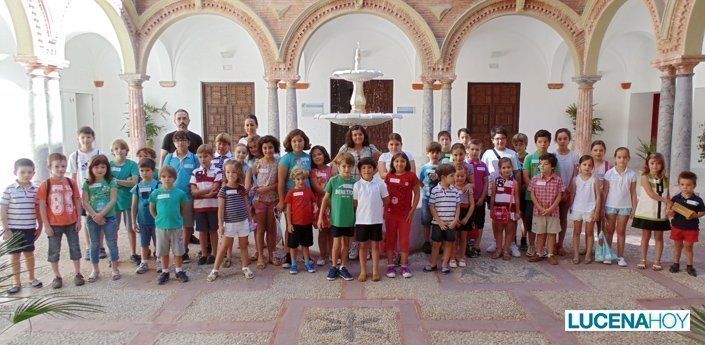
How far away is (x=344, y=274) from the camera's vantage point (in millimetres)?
4852

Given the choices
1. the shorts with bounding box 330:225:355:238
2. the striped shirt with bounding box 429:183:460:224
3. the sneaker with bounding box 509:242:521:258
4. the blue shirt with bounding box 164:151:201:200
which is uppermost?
the blue shirt with bounding box 164:151:201:200

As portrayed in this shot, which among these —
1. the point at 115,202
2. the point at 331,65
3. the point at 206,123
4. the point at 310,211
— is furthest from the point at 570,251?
the point at 206,123

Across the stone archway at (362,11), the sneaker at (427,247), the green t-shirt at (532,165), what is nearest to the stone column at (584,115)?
the stone archway at (362,11)

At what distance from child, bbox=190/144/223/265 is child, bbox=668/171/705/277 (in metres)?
4.82

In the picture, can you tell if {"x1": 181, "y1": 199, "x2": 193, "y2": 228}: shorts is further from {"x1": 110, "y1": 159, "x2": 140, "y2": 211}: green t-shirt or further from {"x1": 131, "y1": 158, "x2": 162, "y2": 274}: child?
{"x1": 110, "y1": 159, "x2": 140, "y2": 211}: green t-shirt

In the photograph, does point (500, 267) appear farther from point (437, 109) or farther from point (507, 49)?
point (507, 49)

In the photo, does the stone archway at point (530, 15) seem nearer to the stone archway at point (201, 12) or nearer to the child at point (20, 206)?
the stone archway at point (201, 12)

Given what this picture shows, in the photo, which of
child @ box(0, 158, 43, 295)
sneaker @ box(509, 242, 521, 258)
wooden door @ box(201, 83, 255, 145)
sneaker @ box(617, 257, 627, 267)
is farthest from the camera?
wooden door @ box(201, 83, 255, 145)

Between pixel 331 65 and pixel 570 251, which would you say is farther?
pixel 331 65

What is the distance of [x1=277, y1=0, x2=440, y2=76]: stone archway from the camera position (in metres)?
10.6

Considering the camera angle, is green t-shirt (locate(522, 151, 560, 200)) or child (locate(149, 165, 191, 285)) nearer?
child (locate(149, 165, 191, 285))

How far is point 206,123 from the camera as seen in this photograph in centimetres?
1473

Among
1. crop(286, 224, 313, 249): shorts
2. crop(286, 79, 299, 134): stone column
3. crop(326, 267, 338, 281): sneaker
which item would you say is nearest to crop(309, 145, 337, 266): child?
crop(286, 224, 313, 249): shorts

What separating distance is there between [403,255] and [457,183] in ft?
3.14
